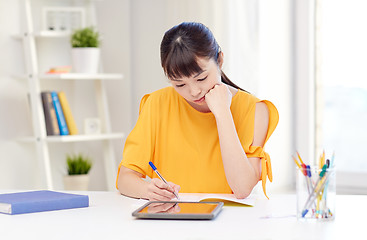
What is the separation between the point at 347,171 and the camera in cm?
315

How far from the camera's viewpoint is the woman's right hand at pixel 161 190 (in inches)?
62.1

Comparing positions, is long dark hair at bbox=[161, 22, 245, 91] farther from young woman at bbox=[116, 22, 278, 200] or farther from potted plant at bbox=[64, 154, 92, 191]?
potted plant at bbox=[64, 154, 92, 191]

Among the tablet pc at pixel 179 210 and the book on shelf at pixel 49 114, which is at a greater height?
the tablet pc at pixel 179 210

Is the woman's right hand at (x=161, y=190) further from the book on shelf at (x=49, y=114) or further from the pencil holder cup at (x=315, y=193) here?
the book on shelf at (x=49, y=114)

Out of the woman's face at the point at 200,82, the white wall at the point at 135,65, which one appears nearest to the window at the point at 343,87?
the white wall at the point at 135,65

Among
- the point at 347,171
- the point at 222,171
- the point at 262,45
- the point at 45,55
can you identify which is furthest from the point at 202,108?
the point at 45,55

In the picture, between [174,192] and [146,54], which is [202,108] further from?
[146,54]

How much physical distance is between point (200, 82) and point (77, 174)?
178cm

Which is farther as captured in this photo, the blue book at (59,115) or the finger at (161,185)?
the blue book at (59,115)

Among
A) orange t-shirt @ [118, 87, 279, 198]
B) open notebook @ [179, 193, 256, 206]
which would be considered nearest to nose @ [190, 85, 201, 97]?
orange t-shirt @ [118, 87, 279, 198]

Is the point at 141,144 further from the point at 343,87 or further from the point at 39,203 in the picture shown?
the point at 343,87

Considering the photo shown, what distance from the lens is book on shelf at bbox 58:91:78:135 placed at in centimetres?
328

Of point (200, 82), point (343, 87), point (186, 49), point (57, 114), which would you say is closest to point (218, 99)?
point (200, 82)

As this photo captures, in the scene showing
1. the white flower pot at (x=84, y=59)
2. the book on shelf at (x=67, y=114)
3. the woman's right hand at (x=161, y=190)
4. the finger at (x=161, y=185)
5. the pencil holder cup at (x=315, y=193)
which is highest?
the white flower pot at (x=84, y=59)
